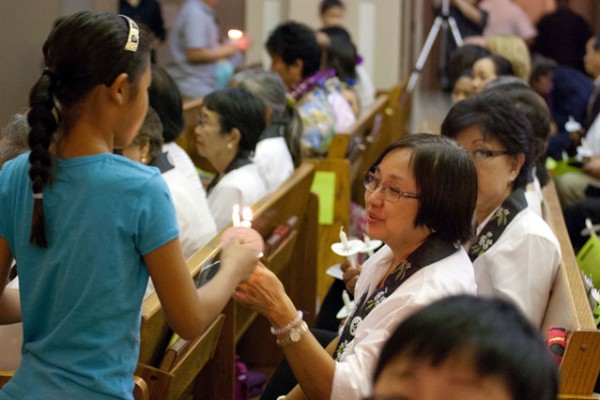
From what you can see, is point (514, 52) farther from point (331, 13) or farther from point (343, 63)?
point (331, 13)

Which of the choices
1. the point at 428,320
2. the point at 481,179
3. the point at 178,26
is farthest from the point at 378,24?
the point at 428,320

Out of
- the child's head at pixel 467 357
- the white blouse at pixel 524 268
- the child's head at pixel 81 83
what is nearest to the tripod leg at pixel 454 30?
the white blouse at pixel 524 268

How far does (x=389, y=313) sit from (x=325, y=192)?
10.1 feet

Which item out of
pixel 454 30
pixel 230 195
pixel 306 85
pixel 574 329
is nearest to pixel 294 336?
pixel 574 329

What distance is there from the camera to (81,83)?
179 cm

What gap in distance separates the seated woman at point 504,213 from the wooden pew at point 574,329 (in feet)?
0.20

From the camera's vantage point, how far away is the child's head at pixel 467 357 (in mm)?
1031

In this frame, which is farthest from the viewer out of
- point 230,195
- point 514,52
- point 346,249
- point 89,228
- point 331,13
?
point 331,13

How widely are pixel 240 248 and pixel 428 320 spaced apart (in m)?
0.97

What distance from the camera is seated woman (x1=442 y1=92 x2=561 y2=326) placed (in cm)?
272

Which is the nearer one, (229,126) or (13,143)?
(13,143)

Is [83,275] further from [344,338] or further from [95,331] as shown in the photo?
[344,338]

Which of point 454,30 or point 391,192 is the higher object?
point 391,192

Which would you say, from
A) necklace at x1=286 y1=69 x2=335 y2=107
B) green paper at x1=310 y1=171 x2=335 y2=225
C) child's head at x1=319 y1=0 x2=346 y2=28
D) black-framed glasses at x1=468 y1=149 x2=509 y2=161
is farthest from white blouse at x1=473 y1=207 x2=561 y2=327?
child's head at x1=319 y1=0 x2=346 y2=28
